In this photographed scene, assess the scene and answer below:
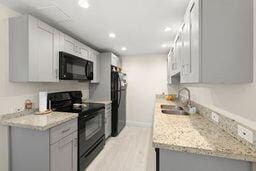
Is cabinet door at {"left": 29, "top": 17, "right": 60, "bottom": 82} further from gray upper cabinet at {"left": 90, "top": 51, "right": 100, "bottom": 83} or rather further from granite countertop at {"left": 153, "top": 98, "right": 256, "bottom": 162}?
granite countertop at {"left": 153, "top": 98, "right": 256, "bottom": 162}

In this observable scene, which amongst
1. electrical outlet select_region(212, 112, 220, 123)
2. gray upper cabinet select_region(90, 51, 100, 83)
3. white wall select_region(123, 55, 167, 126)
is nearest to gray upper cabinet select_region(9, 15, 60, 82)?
gray upper cabinet select_region(90, 51, 100, 83)

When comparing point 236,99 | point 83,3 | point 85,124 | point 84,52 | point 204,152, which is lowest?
point 85,124

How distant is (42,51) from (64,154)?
4.56ft

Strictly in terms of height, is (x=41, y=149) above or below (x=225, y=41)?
below

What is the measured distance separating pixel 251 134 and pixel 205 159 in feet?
1.09

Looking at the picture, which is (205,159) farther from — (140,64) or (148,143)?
(140,64)

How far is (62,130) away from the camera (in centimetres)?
166

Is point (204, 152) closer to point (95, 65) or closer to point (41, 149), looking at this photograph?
point (41, 149)

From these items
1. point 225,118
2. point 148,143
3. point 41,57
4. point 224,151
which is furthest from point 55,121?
point 148,143

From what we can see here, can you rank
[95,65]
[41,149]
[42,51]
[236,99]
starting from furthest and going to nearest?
[95,65]
[42,51]
[41,149]
[236,99]

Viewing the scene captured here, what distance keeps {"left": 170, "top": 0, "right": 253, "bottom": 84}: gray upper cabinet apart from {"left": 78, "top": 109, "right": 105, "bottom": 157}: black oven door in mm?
1738

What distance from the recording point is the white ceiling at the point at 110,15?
1596 mm

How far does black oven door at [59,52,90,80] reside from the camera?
6.98ft

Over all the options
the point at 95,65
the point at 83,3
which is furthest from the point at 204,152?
the point at 95,65
